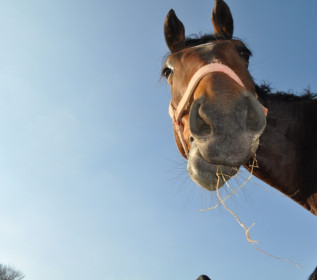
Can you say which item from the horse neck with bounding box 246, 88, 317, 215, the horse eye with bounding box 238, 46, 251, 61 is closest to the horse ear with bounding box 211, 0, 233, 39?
the horse eye with bounding box 238, 46, 251, 61

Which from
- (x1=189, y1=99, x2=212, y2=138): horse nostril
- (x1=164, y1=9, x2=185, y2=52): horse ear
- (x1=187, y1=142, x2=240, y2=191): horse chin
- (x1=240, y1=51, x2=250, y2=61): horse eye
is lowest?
(x1=187, y1=142, x2=240, y2=191): horse chin

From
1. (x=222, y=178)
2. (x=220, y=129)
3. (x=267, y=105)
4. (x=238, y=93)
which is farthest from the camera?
(x=267, y=105)

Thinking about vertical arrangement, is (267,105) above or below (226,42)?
below

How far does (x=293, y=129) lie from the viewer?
319 centimetres

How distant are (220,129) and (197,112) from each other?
0.91ft

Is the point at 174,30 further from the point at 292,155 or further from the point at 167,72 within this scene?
the point at 292,155

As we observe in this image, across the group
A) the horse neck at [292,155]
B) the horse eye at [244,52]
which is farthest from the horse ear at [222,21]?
the horse neck at [292,155]

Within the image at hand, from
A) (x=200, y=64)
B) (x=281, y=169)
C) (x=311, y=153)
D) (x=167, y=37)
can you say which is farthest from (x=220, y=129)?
(x=167, y=37)

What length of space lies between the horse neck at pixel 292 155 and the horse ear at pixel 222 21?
1312mm

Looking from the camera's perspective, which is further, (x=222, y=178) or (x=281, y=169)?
(x=281, y=169)

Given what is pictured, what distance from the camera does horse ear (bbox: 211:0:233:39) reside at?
356 cm

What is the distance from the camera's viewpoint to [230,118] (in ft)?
6.59

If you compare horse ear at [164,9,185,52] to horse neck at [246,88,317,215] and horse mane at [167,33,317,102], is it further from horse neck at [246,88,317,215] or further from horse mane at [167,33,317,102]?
horse neck at [246,88,317,215]

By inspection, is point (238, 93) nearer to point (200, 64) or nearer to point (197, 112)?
point (197, 112)
